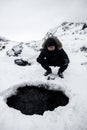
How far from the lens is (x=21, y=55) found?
8.41 m

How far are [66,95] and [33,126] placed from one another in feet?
5.34

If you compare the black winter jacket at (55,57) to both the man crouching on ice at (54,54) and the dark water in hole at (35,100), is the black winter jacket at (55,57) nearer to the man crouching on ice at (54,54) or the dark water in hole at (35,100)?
the man crouching on ice at (54,54)

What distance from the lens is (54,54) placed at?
5.18m

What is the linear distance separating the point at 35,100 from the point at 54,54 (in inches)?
65.7

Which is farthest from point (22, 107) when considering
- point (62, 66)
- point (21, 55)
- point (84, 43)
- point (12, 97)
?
point (84, 43)

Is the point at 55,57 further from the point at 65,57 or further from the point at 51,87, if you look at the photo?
the point at 51,87

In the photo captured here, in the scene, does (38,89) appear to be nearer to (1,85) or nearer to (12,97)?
Result: (12,97)

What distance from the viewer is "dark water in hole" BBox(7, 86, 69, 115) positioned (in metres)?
4.09

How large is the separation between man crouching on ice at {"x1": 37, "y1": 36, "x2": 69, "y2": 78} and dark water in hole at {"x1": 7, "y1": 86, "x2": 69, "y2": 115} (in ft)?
2.50

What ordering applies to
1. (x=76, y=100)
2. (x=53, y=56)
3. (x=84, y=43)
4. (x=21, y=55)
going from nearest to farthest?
(x=76, y=100)
(x=53, y=56)
(x=21, y=55)
(x=84, y=43)

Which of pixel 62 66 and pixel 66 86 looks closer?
pixel 66 86

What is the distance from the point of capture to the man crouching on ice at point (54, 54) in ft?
15.8

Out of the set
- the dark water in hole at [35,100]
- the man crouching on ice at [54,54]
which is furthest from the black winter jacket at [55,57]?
the dark water in hole at [35,100]

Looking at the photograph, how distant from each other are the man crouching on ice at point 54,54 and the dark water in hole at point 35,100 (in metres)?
0.76
